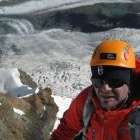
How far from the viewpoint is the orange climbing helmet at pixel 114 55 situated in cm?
392

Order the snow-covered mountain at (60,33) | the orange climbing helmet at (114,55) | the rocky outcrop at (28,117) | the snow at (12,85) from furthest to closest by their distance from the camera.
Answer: the snow-covered mountain at (60,33) < the snow at (12,85) < the rocky outcrop at (28,117) < the orange climbing helmet at (114,55)

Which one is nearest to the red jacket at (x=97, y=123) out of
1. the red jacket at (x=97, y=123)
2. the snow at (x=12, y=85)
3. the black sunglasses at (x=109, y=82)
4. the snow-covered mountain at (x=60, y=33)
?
the red jacket at (x=97, y=123)

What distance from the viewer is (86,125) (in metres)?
4.22

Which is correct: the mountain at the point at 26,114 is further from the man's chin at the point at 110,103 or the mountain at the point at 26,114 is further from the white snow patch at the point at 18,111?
the man's chin at the point at 110,103

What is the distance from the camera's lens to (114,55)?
3.92 metres

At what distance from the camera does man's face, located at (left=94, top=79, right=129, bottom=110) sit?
13.1 feet

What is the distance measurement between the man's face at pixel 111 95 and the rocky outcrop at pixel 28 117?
247 centimetres

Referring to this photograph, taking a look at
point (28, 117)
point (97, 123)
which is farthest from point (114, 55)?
point (28, 117)

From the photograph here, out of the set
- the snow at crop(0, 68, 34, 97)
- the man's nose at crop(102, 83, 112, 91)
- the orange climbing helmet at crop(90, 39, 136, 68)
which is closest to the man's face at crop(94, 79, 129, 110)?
the man's nose at crop(102, 83, 112, 91)

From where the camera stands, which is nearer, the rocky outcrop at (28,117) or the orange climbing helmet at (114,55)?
the orange climbing helmet at (114,55)

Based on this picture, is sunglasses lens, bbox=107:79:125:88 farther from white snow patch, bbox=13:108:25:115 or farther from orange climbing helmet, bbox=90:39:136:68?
white snow patch, bbox=13:108:25:115

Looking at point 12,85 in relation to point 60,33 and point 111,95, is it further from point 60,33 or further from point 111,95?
point 60,33

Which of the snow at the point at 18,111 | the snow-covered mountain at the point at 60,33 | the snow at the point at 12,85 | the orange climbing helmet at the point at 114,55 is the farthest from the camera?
the snow-covered mountain at the point at 60,33

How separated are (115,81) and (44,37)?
572 inches
